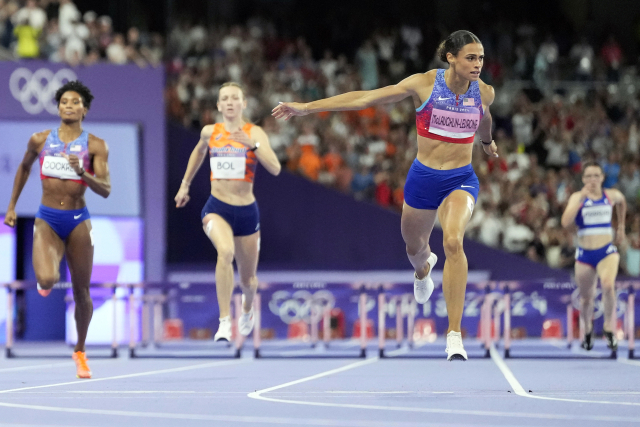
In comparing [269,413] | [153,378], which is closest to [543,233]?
[153,378]

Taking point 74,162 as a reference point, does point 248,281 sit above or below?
below

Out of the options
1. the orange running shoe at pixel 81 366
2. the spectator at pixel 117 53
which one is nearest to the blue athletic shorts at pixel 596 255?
the orange running shoe at pixel 81 366

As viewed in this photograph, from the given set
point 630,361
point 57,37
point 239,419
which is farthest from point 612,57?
point 239,419

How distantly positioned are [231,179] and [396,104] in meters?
10.8

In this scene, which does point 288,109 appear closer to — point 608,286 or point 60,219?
point 60,219

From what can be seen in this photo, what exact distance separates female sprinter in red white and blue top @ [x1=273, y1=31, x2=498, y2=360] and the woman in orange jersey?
1.89m

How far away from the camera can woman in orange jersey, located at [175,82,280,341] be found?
8641mm

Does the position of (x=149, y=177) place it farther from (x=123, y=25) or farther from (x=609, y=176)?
(x=609, y=176)

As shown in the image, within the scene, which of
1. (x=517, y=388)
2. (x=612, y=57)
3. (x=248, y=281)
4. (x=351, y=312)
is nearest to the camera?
(x=517, y=388)

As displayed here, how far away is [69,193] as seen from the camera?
8133mm

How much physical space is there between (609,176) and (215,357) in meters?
9.51

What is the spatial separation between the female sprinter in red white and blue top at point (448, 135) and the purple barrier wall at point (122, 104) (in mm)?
9342

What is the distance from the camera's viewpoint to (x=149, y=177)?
16.2m

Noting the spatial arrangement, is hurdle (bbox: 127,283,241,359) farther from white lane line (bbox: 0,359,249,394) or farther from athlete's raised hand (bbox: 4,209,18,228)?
athlete's raised hand (bbox: 4,209,18,228)
